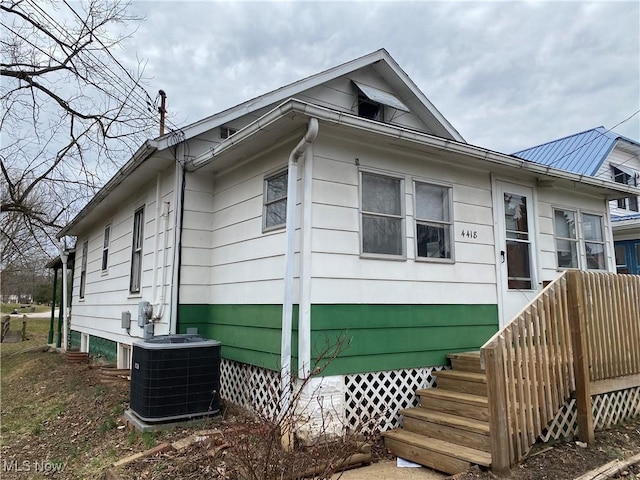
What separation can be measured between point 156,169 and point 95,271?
5.49 m

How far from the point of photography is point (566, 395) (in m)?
4.29

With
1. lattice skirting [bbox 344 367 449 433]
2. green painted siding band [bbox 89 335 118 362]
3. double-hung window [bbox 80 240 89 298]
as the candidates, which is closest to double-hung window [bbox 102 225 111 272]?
green painted siding band [bbox 89 335 118 362]

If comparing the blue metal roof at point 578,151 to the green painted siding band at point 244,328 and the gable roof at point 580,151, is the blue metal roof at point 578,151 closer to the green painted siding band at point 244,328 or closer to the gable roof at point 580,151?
the gable roof at point 580,151

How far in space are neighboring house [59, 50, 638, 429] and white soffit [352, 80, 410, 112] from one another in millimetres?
62

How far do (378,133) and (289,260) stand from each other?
1.69 m

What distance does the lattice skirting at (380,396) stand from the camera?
4.58 metres

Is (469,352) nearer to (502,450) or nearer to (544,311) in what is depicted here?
(544,311)

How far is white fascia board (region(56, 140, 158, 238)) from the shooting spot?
5.87m

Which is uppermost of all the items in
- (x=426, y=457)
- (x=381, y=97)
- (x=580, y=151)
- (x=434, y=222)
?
(x=580, y=151)

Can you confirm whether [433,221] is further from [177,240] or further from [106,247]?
[106,247]

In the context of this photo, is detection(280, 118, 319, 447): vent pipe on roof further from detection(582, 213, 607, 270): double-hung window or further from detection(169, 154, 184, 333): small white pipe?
detection(582, 213, 607, 270): double-hung window

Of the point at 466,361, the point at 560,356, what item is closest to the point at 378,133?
the point at 466,361

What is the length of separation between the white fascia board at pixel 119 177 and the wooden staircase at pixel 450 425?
4.64m

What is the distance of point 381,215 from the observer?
5082 millimetres
